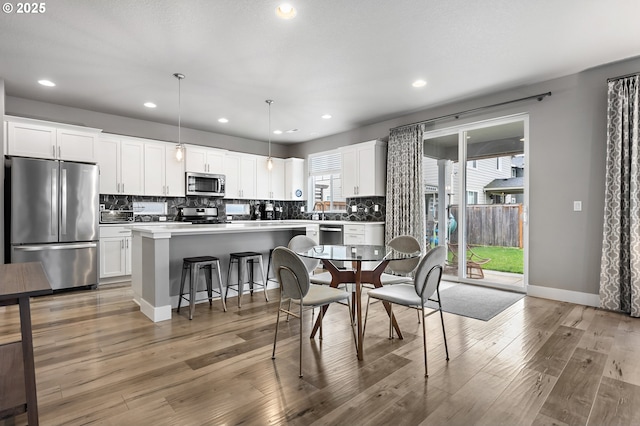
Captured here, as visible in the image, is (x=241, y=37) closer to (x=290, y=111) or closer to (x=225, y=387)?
(x=290, y=111)

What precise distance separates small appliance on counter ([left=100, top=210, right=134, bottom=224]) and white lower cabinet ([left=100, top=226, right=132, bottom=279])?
359 mm

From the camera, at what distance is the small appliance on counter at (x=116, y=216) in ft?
17.5

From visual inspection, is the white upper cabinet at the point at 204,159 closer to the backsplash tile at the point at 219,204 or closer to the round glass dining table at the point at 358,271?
the backsplash tile at the point at 219,204

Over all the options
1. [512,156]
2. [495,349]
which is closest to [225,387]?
[495,349]

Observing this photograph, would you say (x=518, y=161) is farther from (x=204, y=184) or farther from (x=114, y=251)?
(x=114, y=251)

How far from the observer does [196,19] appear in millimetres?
2771

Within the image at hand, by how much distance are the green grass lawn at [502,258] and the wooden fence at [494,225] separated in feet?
0.26

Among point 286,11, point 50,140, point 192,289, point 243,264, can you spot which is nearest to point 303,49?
point 286,11

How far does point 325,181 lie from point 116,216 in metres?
4.20

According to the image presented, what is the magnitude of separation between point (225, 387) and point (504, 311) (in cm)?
313

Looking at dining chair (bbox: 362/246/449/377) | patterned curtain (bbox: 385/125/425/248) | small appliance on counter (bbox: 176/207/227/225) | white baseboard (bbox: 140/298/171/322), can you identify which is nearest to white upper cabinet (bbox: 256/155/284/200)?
small appliance on counter (bbox: 176/207/227/225)

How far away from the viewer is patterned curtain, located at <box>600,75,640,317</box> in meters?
3.41

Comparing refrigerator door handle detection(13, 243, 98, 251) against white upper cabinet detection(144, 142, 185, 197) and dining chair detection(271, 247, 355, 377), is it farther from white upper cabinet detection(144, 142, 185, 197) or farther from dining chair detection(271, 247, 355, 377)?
dining chair detection(271, 247, 355, 377)

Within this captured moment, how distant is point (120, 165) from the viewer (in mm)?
5344
